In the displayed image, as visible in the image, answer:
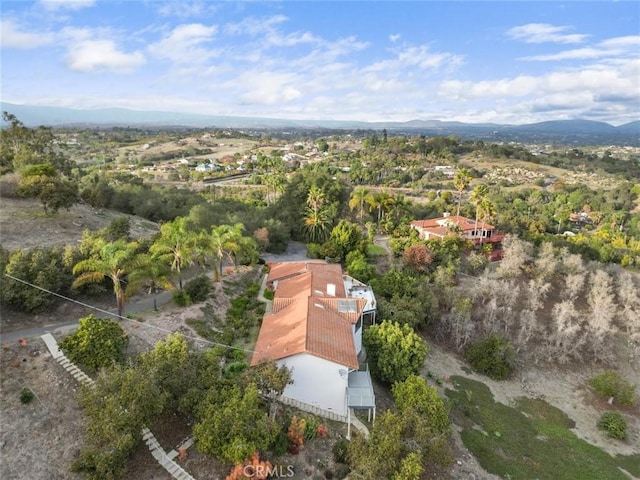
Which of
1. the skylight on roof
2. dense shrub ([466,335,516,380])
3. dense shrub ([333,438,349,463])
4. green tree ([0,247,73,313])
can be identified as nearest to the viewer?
dense shrub ([333,438,349,463])

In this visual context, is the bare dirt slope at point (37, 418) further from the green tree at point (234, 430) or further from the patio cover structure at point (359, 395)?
the patio cover structure at point (359, 395)

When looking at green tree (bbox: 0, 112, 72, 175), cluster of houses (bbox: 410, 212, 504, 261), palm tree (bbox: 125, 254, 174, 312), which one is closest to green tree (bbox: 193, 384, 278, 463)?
palm tree (bbox: 125, 254, 174, 312)

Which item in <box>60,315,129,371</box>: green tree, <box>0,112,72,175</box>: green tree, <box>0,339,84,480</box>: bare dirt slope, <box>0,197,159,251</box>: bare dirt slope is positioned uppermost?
<box>0,112,72,175</box>: green tree

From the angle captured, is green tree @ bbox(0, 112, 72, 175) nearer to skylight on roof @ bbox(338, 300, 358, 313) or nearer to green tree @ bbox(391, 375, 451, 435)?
skylight on roof @ bbox(338, 300, 358, 313)

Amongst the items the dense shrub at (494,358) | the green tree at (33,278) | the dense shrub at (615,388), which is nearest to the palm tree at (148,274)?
the green tree at (33,278)

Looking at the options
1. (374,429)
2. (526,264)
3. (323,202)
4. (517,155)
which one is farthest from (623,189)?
(374,429)

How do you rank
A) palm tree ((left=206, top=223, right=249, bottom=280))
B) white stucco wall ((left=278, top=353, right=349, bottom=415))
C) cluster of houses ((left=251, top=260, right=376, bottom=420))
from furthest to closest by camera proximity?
palm tree ((left=206, top=223, right=249, bottom=280)) < white stucco wall ((left=278, top=353, right=349, bottom=415)) < cluster of houses ((left=251, top=260, right=376, bottom=420))
